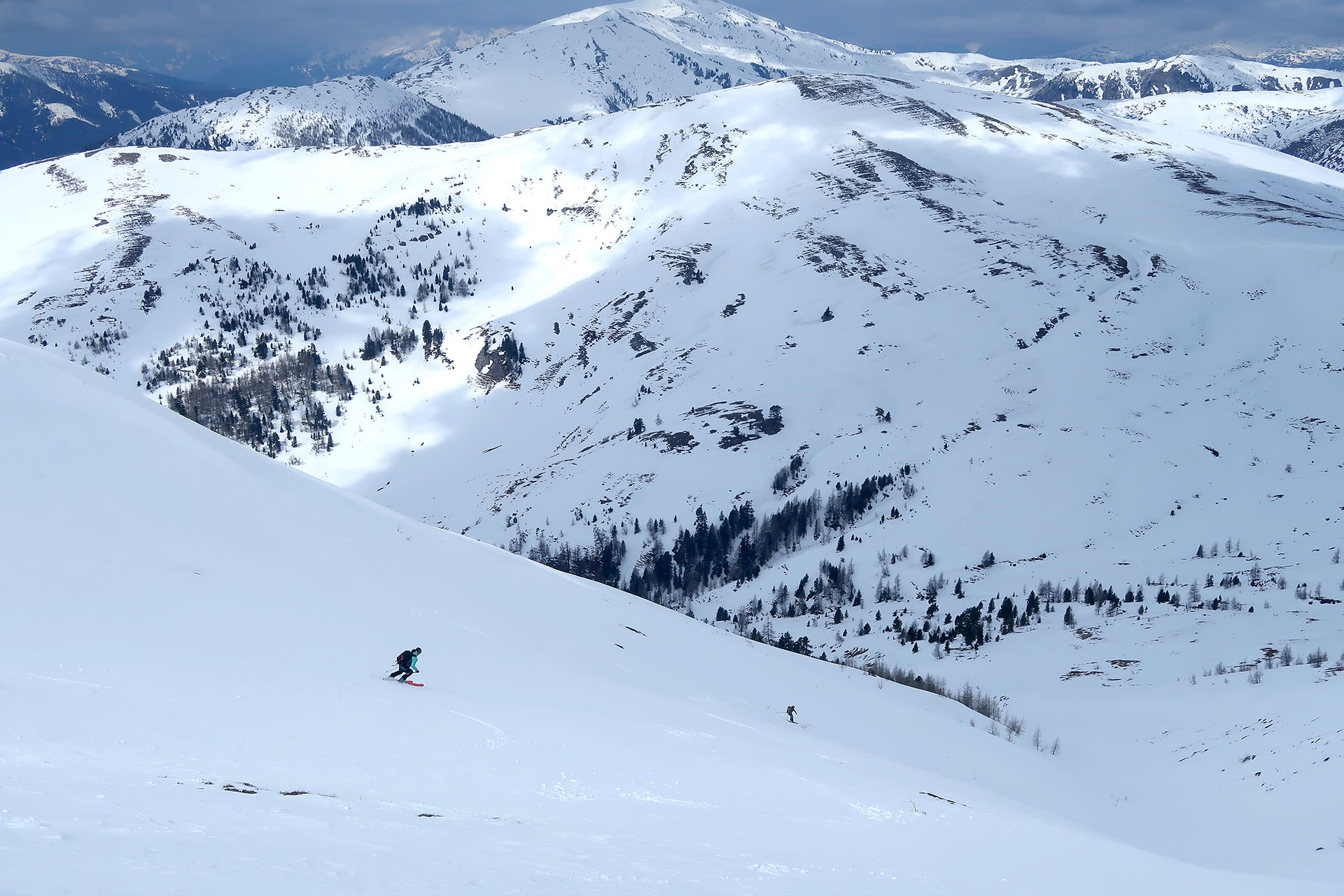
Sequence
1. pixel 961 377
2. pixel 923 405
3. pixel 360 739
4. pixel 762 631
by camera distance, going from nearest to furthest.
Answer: pixel 360 739
pixel 762 631
pixel 923 405
pixel 961 377

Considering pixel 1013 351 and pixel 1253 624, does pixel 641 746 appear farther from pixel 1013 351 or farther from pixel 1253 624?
pixel 1013 351

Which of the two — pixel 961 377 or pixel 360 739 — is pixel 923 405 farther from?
pixel 360 739

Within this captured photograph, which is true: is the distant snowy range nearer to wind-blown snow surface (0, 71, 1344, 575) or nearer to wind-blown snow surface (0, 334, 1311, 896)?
wind-blown snow surface (0, 334, 1311, 896)

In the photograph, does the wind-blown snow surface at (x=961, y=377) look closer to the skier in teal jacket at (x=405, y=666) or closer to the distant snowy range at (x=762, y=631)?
the distant snowy range at (x=762, y=631)

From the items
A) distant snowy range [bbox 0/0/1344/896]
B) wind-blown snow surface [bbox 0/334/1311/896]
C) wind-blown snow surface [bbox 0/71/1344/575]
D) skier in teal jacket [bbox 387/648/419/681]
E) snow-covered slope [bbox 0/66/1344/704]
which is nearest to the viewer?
wind-blown snow surface [bbox 0/334/1311/896]

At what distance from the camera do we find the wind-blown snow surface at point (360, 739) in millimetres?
9930

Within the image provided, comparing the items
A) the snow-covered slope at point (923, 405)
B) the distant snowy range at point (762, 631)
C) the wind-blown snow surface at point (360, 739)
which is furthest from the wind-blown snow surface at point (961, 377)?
the wind-blown snow surface at point (360, 739)

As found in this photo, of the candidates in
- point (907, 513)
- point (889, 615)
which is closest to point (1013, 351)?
point (907, 513)

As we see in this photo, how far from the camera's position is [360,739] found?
15016mm

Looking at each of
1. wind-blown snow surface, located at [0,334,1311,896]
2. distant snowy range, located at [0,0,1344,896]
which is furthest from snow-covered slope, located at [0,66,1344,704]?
wind-blown snow surface, located at [0,334,1311,896]

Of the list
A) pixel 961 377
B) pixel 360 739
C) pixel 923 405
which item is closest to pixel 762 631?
pixel 923 405

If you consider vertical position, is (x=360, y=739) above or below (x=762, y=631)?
above

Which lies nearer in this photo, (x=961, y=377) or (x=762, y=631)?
(x=762, y=631)

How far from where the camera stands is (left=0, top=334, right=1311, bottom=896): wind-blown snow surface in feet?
32.6
